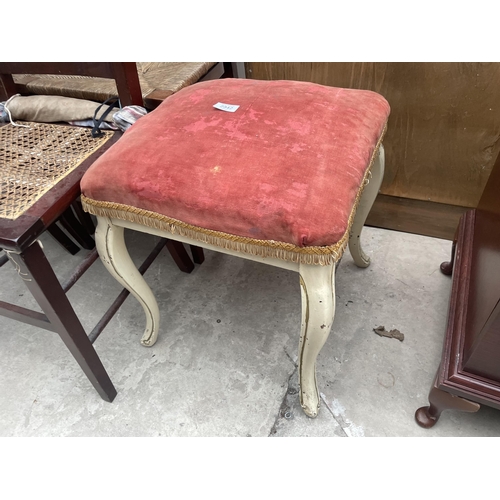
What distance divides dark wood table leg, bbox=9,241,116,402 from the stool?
5.6 inches

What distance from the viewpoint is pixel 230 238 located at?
0.70 m

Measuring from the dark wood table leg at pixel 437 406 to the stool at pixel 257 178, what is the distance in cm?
28

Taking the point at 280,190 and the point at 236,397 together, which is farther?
Answer: the point at 236,397

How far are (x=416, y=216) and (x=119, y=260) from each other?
3.49ft

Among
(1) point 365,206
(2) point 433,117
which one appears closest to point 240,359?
(1) point 365,206

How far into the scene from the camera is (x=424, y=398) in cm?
101

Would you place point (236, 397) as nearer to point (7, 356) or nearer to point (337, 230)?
point (337, 230)

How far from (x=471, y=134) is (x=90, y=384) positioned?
1.33m

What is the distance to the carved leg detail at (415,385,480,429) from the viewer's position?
33.6 inches

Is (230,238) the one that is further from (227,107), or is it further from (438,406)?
(438,406)

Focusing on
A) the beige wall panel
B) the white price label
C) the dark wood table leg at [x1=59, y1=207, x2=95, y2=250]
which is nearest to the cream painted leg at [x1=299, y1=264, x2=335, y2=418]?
the white price label

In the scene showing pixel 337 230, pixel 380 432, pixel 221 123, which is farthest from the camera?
pixel 380 432

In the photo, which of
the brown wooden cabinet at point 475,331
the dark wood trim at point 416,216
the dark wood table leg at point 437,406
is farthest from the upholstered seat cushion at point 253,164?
the dark wood trim at point 416,216

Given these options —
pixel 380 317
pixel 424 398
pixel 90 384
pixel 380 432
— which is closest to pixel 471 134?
pixel 380 317
